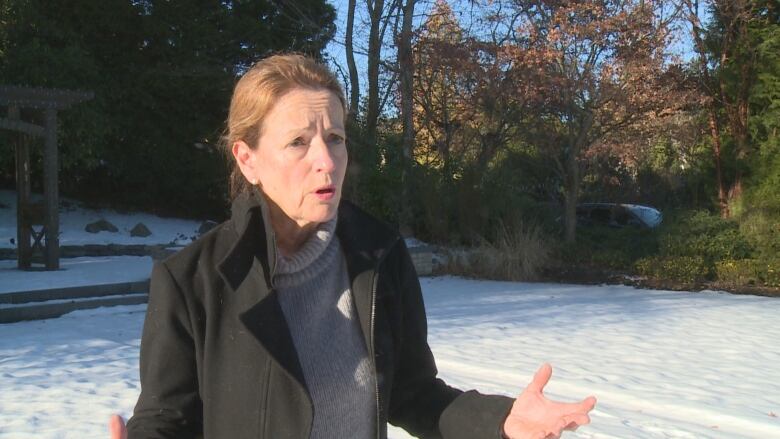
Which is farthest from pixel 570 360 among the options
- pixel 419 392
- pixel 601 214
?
pixel 601 214

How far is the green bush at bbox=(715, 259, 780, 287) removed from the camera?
13.1m

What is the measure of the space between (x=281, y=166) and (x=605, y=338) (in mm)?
7701

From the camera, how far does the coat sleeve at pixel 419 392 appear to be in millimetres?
1860

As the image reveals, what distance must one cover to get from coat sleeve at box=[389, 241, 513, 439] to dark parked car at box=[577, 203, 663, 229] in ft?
57.4

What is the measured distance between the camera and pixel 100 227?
19031mm

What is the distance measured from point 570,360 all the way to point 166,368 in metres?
6.42

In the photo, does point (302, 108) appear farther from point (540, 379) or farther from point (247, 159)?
point (540, 379)

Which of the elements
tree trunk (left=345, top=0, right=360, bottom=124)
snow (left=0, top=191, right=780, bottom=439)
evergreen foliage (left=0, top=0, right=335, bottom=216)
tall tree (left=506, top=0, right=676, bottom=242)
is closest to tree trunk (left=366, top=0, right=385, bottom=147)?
tree trunk (left=345, top=0, right=360, bottom=124)

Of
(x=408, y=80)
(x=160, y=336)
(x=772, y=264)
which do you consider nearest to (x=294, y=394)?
(x=160, y=336)

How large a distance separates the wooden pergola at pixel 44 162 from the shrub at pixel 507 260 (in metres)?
7.48

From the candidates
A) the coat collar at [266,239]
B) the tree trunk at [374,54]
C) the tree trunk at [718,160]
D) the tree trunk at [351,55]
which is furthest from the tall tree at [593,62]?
the coat collar at [266,239]

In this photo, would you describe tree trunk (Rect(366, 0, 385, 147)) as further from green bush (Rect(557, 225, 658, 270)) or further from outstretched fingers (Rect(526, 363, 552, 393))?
outstretched fingers (Rect(526, 363, 552, 393))

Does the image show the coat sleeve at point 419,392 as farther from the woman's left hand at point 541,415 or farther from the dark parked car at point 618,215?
the dark parked car at point 618,215

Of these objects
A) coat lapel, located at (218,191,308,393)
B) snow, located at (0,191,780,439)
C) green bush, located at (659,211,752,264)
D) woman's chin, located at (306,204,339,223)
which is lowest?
snow, located at (0,191,780,439)
